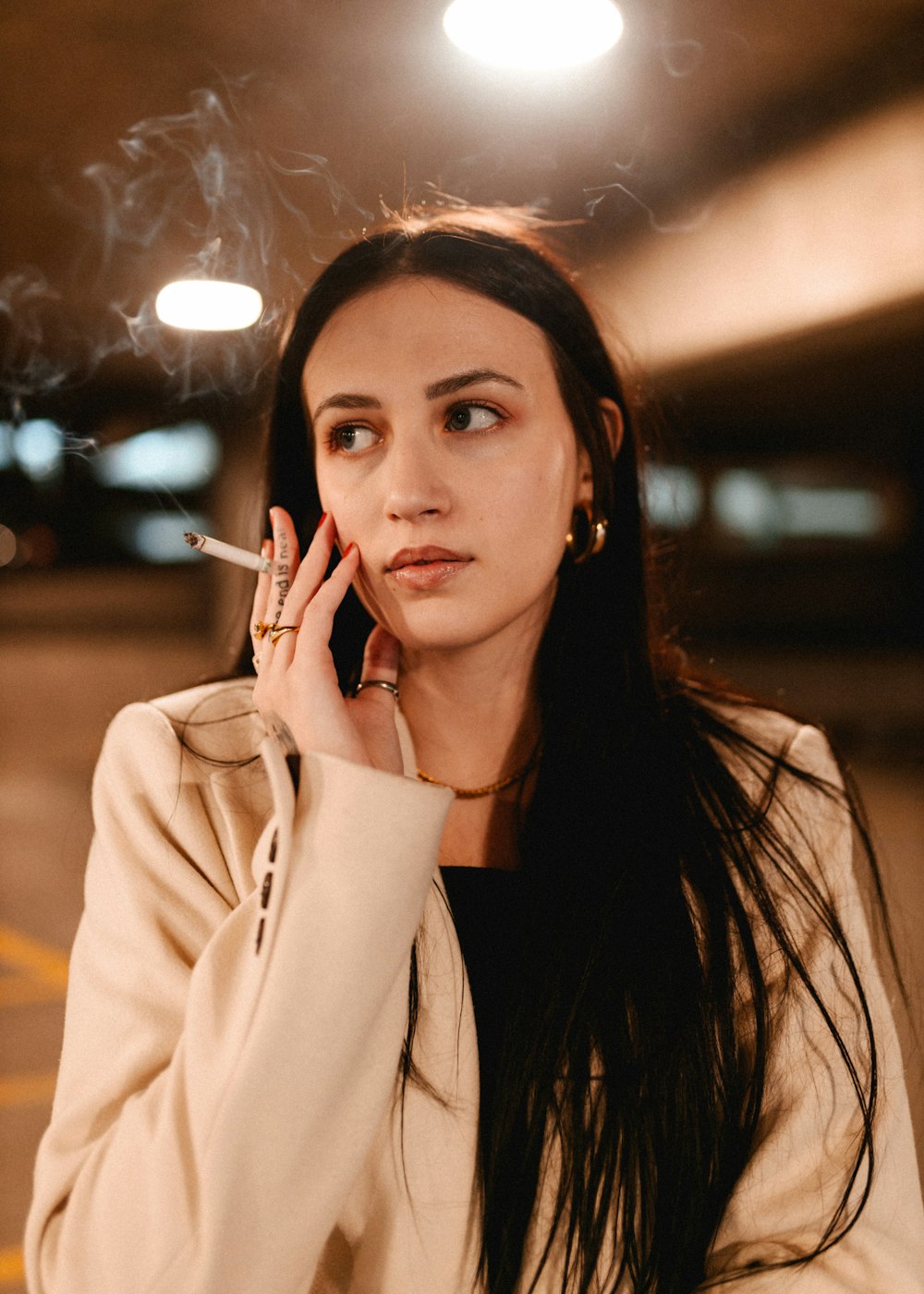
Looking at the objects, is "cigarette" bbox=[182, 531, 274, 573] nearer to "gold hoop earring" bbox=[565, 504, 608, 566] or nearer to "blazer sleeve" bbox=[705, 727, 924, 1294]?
"gold hoop earring" bbox=[565, 504, 608, 566]

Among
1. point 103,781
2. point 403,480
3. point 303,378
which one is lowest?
point 103,781

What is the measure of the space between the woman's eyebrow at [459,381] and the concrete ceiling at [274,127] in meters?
0.22

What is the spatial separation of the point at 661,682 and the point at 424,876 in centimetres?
57

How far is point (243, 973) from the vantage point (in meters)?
0.75

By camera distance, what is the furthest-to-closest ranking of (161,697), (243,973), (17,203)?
1. (17,203)
2. (161,697)
3. (243,973)

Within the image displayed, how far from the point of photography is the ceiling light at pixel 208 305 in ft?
3.44

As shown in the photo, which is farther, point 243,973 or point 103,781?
point 103,781

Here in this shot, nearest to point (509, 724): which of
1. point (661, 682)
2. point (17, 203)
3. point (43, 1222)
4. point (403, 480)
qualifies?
point (661, 682)

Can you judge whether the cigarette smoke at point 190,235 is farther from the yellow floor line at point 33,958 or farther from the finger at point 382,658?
the yellow floor line at point 33,958

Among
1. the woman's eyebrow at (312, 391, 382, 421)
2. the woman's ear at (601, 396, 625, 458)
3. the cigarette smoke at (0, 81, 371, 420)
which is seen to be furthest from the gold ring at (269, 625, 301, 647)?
the woman's ear at (601, 396, 625, 458)

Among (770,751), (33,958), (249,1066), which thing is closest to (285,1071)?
(249,1066)

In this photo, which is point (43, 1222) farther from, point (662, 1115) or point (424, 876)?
point (662, 1115)

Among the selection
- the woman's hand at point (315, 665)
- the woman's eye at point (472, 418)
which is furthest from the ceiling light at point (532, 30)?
the woman's hand at point (315, 665)

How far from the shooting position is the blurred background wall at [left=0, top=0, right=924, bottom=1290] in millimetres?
1069
